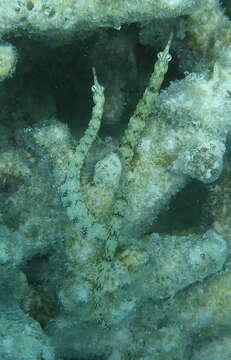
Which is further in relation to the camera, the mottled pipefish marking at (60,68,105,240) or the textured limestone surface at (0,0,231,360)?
the mottled pipefish marking at (60,68,105,240)

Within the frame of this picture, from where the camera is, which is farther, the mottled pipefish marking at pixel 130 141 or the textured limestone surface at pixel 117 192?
the mottled pipefish marking at pixel 130 141

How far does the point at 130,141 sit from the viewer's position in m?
3.09

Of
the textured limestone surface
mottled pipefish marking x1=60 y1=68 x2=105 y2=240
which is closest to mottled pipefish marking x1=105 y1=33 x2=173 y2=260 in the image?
the textured limestone surface

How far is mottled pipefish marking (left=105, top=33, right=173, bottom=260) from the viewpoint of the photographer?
2.89 metres

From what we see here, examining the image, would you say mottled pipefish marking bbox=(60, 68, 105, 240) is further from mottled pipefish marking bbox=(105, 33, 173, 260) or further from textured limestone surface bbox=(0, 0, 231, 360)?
mottled pipefish marking bbox=(105, 33, 173, 260)

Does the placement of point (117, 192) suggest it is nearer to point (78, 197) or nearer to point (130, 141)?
point (78, 197)

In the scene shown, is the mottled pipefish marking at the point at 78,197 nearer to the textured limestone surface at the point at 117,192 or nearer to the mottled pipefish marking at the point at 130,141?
the textured limestone surface at the point at 117,192

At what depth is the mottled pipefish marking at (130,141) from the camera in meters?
2.89

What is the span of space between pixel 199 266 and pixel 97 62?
2.09 meters

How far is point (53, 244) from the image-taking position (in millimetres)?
3023

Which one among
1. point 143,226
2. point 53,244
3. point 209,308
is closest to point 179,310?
point 209,308

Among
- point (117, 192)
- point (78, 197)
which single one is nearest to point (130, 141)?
point (117, 192)

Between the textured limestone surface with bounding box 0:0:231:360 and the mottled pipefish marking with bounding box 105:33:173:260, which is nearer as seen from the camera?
the textured limestone surface with bounding box 0:0:231:360

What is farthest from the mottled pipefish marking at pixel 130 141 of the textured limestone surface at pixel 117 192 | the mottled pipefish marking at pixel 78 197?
the mottled pipefish marking at pixel 78 197
